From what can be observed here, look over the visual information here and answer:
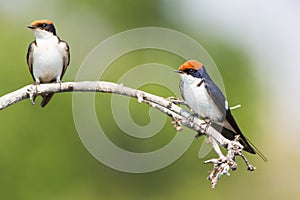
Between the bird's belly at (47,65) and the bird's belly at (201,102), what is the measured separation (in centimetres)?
93

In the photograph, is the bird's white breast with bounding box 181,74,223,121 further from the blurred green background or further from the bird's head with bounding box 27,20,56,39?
the blurred green background

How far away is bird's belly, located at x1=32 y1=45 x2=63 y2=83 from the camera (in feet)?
13.4

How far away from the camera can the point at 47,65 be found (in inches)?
161

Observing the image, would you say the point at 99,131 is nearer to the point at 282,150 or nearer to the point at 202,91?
the point at 282,150

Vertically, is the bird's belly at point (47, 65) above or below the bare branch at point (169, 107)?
above

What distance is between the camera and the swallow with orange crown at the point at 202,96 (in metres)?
3.41

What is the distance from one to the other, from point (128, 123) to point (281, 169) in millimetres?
2845

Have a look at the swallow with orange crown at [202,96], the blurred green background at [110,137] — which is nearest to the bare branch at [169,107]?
the swallow with orange crown at [202,96]

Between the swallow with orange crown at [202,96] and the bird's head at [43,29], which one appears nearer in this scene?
the swallow with orange crown at [202,96]

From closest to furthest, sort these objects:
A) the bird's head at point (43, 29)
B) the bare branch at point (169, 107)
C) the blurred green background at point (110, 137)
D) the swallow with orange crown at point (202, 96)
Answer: the bare branch at point (169, 107) < the swallow with orange crown at point (202, 96) < the bird's head at point (43, 29) < the blurred green background at point (110, 137)

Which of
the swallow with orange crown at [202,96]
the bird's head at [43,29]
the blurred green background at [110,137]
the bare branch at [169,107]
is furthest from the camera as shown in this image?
the blurred green background at [110,137]

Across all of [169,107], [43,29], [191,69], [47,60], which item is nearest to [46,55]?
[47,60]

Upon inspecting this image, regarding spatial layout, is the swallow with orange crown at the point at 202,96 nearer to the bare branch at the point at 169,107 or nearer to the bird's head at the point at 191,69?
the bird's head at the point at 191,69

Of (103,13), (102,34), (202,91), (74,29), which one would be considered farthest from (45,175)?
(202,91)
